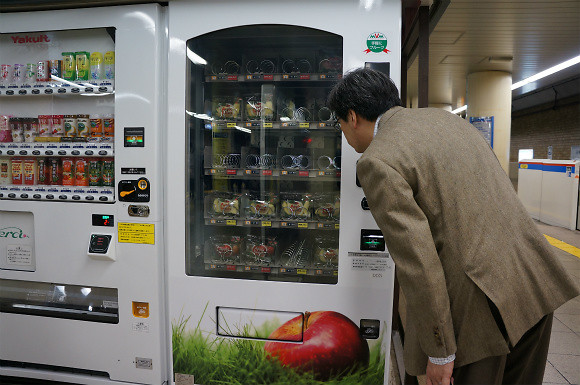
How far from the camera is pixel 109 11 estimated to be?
216 centimetres

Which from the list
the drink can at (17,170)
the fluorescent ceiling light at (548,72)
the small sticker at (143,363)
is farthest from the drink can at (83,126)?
the fluorescent ceiling light at (548,72)

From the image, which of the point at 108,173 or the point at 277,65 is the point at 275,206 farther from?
the point at 108,173

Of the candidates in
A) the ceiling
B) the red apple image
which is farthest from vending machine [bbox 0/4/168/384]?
the ceiling

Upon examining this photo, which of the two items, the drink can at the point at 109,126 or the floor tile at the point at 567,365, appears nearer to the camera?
the drink can at the point at 109,126

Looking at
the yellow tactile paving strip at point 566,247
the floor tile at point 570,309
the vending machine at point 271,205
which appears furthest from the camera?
the yellow tactile paving strip at point 566,247

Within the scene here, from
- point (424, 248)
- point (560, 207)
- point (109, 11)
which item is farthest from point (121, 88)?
point (560, 207)

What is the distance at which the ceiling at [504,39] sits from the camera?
15.4 feet

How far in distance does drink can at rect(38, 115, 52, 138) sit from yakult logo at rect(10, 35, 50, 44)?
1.58 ft

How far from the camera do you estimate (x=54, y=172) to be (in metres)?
2.45

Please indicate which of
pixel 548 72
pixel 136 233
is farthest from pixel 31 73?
pixel 548 72

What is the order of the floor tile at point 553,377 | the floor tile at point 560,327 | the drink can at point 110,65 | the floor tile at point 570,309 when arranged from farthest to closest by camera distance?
the floor tile at point 570,309 < the floor tile at point 560,327 < the floor tile at point 553,377 < the drink can at point 110,65

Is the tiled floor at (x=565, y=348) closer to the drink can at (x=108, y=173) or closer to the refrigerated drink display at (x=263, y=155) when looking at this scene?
the refrigerated drink display at (x=263, y=155)

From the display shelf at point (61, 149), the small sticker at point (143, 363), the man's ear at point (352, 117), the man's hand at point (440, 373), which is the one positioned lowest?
the small sticker at point (143, 363)

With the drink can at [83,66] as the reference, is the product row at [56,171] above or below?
below
